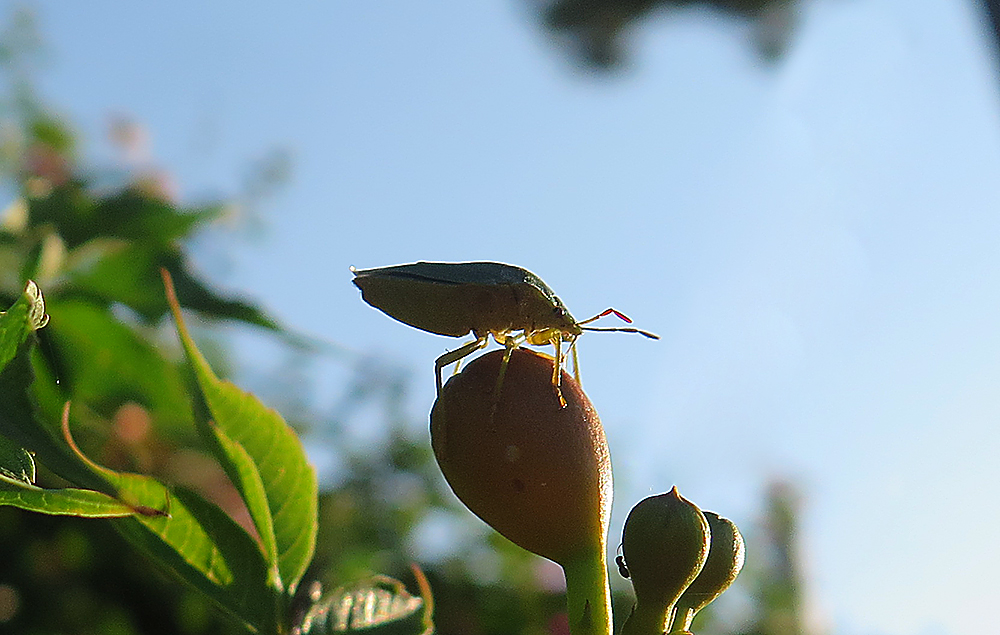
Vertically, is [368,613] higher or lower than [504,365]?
lower

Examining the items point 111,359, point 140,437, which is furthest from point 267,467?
point 140,437

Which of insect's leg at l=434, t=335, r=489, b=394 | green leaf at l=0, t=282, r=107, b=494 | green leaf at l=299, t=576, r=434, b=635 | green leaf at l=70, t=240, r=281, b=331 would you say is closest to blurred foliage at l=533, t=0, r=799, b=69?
green leaf at l=70, t=240, r=281, b=331

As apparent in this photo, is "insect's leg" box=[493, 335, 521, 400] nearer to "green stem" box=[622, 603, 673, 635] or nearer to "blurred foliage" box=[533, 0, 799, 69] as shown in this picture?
"green stem" box=[622, 603, 673, 635]

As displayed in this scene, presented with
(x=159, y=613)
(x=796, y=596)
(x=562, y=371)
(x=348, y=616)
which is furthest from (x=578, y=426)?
(x=796, y=596)

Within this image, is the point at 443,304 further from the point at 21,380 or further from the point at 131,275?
the point at 131,275

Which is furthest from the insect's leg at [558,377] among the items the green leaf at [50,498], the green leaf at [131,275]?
the green leaf at [131,275]
